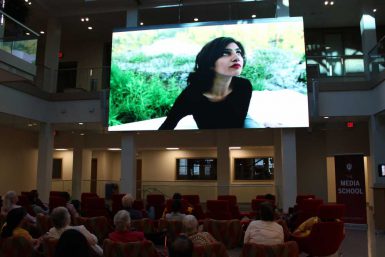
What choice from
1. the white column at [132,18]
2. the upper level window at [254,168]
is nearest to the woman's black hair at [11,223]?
the white column at [132,18]

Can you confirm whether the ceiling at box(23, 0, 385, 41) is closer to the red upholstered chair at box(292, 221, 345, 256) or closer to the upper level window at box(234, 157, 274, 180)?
the upper level window at box(234, 157, 274, 180)

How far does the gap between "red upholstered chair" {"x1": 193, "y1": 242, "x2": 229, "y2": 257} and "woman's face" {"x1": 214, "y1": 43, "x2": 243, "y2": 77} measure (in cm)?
1058

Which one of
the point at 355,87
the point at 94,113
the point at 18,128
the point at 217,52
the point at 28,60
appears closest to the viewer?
the point at 28,60

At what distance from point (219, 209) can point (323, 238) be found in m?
3.38

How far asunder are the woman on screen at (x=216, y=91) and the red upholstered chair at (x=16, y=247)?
9914mm

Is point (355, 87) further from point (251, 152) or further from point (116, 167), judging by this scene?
point (116, 167)

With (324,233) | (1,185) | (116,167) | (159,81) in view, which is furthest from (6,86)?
(324,233)

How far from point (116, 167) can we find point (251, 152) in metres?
7.70

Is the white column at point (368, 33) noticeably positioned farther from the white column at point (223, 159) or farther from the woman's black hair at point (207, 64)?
the white column at point (223, 159)

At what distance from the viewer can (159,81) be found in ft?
47.3

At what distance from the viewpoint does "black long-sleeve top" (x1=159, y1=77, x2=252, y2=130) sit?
13578 mm

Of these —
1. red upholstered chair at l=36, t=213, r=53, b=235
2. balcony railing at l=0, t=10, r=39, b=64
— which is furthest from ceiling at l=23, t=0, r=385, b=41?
red upholstered chair at l=36, t=213, r=53, b=235

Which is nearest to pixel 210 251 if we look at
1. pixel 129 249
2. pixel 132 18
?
pixel 129 249

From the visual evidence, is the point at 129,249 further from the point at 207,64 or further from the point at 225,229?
the point at 207,64
